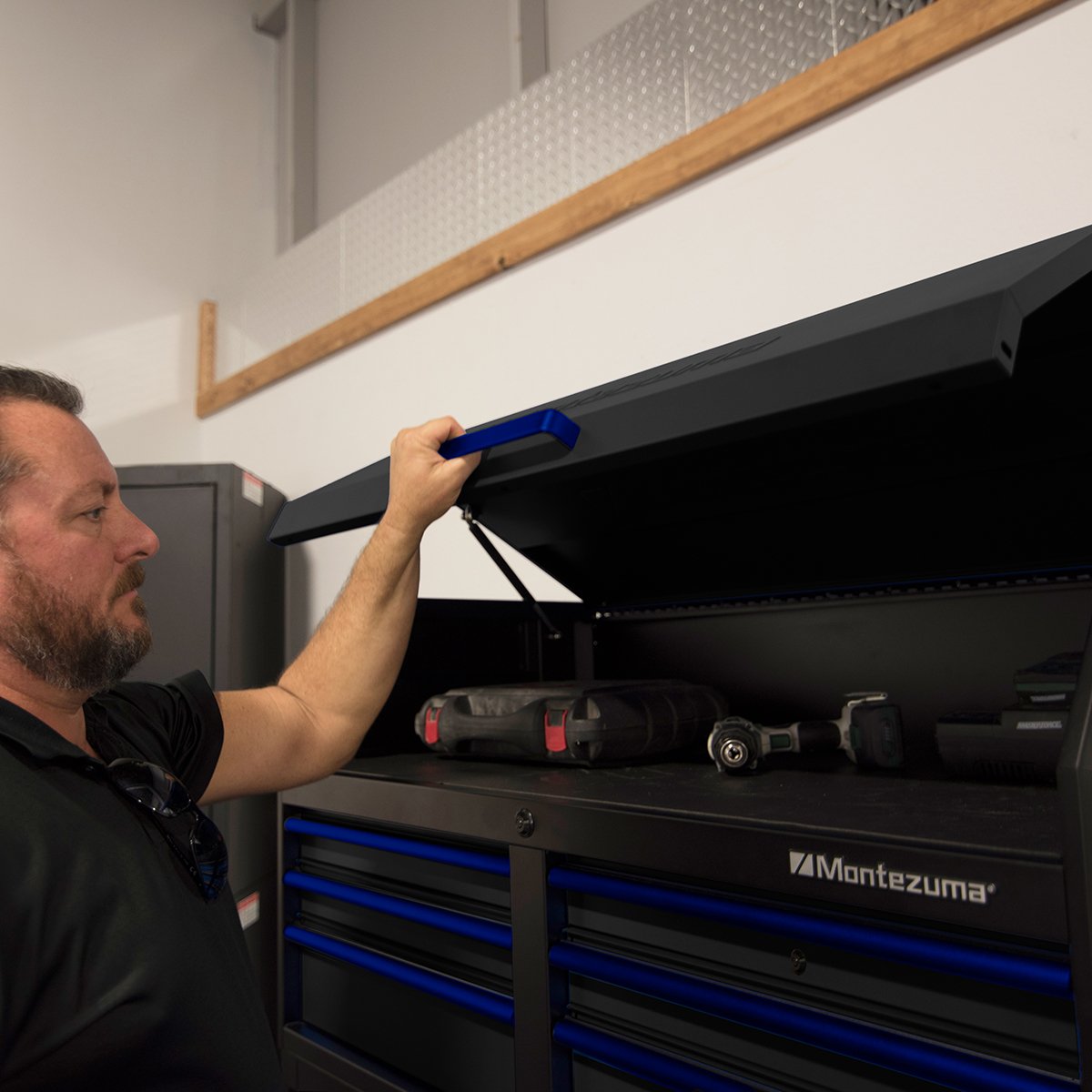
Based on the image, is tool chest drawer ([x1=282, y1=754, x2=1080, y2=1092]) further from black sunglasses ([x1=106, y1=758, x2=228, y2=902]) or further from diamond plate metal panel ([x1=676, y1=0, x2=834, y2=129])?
diamond plate metal panel ([x1=676, y1=0, x2=834, y2=129])

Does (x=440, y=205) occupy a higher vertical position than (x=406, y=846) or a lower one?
higher

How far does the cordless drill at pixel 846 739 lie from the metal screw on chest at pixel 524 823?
23 centimetres

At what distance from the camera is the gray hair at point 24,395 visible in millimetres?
826

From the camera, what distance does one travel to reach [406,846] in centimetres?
111

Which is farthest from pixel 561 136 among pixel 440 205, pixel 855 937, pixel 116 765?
pixel 855 937

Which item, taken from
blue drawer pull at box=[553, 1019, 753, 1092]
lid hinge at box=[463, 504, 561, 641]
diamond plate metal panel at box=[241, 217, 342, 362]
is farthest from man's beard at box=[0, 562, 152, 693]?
diamond plate metal panel at box=[241, 217, 342, 362]

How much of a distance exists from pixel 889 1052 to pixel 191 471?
1.85m

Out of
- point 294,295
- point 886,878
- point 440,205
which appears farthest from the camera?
point 294,295

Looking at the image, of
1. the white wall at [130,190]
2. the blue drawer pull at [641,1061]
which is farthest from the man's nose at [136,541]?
the white wall at [130,190]

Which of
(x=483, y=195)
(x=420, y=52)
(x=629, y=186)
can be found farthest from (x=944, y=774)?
(x=420, y=52)

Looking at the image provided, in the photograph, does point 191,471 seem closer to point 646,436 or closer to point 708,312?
point 708,312

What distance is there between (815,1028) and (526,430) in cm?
59

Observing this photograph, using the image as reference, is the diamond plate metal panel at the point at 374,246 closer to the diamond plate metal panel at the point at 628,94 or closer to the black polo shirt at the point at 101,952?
the diamond plate metal panel at the point at 628,94

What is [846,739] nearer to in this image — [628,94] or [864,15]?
[864,15]
